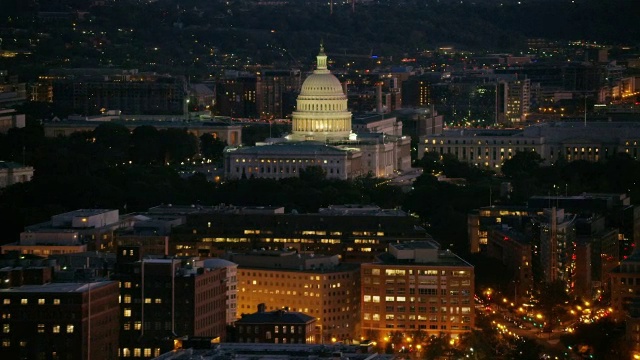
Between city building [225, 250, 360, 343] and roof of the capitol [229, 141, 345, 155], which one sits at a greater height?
roof of the capitol [229, 141, 345, 155]

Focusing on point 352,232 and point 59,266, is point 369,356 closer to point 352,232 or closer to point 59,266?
point 59,266

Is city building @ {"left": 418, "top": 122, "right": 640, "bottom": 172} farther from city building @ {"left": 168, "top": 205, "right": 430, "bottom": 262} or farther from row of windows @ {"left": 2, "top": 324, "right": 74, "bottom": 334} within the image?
row of windows @ {"left": 2, "top": 324, "right": 74, "bottom": 334}

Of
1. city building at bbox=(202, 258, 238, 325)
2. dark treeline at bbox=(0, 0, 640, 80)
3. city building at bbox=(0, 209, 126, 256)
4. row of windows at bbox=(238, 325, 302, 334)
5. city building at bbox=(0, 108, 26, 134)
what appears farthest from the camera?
dark treeline at bbox=(0, 0, 640, 80)

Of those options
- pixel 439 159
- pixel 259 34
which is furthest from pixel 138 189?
pixel 259 34

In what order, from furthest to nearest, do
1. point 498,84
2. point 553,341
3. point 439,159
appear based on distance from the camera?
1. point 498,84
2. point 439,159
3. point 553,341

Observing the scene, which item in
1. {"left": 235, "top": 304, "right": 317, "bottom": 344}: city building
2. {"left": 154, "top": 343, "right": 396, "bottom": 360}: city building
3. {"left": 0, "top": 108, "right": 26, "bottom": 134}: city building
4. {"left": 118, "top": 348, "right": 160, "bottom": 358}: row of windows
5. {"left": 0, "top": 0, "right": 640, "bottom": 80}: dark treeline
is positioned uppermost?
{"left": 0, "top": 0, "right": 640, "bottom": 80}: dark treeline

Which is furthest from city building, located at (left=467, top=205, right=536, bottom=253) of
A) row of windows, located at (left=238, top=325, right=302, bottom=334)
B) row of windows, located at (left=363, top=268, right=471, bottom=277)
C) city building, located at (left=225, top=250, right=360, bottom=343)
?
row of windows, located at (left=238, top=325, right=302, bottom=334)
